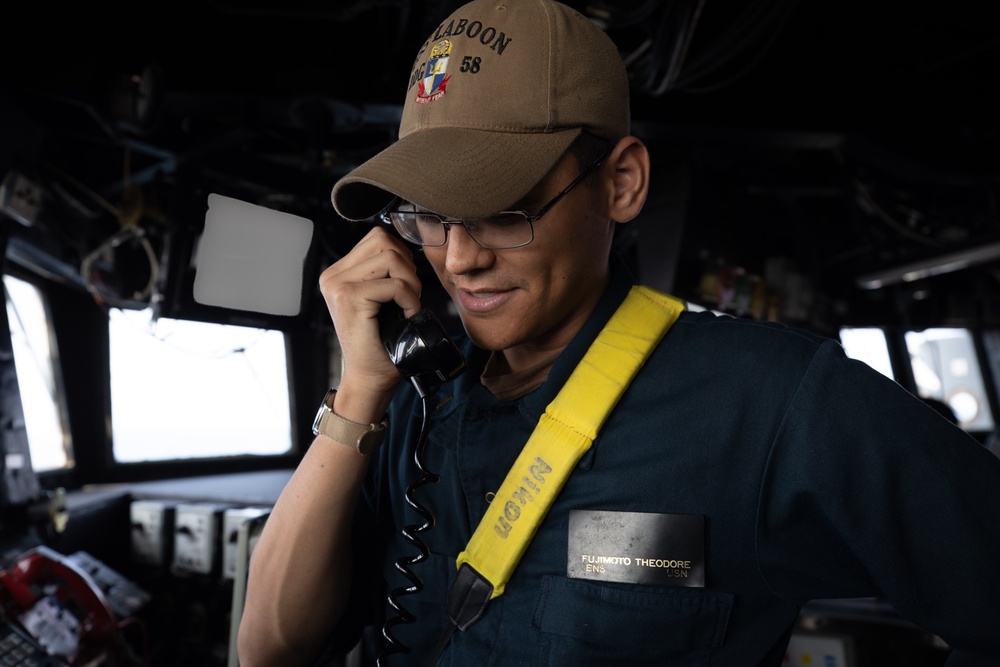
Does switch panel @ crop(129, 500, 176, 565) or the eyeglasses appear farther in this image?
switch panel @ crop(129, 500, 176, 565)

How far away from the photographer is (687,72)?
8.00 ft

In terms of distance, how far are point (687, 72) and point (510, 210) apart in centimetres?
182

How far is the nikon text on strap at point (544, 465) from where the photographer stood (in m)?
0.95

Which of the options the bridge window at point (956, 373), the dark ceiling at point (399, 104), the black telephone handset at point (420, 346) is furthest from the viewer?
the bridge window at point (956, 373)

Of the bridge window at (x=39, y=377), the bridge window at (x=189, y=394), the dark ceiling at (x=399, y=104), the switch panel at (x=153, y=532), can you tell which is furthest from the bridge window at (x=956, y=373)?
the bridge window at (x=39, y=377)

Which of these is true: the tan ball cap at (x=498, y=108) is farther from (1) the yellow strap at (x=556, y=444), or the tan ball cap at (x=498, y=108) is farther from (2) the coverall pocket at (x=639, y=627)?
(2) the coverall pocket at (x=639, y=627)

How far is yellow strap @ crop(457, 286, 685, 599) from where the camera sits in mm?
946

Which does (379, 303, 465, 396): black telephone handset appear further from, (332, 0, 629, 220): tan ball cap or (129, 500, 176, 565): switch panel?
(129, 500, 176, 565): switch panel

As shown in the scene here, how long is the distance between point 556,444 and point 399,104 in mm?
2117

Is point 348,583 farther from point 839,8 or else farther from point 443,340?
point 839,8

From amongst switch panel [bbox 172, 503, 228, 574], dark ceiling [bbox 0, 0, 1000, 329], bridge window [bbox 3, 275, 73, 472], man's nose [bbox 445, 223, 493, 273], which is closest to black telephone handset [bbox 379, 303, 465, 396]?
man's nose [bbox 445, 223, 493, 273]

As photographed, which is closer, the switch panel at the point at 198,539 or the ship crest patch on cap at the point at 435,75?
the ship crest patch on cap at the point at 435,75

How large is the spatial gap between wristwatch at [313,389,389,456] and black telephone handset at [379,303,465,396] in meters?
0.10

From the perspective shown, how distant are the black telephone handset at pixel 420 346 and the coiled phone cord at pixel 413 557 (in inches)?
2.3
